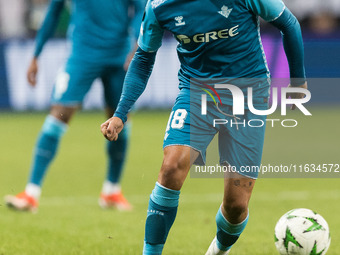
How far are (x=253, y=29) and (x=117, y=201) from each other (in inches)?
121

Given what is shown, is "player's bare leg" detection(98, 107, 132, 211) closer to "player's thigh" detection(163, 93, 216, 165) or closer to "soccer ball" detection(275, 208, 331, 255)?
"soccer ball" detection(275, 208, 331, 255)

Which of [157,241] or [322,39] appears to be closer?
[157,241]

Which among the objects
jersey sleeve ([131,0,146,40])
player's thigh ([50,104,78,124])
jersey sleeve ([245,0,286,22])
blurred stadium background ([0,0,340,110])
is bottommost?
blurred stadium background ([0,0,340,110])

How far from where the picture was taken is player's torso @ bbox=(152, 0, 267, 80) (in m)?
4.30

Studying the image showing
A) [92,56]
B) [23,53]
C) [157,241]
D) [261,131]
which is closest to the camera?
[157,241]

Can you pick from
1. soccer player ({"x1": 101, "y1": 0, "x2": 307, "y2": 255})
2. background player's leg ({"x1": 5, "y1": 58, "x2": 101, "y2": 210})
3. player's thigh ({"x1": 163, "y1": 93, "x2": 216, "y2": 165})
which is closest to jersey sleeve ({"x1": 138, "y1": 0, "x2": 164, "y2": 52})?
soccer player ({"x1": 101, "y1": 0, "x2": 307, "y2": 255})

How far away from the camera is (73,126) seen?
1355 centimetres

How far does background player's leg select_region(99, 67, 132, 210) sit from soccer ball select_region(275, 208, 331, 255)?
8.45 ft

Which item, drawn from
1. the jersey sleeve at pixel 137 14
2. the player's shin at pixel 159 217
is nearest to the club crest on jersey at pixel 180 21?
the player's shin at pixel 159 217

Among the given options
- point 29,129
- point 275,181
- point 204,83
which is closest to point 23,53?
point 29,129

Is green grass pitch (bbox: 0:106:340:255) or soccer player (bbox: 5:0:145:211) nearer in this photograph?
green grass pitch (bbox: 0:106:340:255)

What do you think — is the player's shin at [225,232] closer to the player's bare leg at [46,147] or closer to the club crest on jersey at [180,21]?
the club crest on jersey at [180,21]

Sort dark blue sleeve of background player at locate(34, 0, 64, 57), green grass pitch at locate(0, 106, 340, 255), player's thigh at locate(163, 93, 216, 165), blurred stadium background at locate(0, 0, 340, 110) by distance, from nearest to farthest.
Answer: player's thigh at locate(163, 93, 216, 165) → green grass pitch at locate(0, 106, 340, 255) → dark blue sleeve of background player at locate(34, 0, 64, 57) → blurred stadium background at locate(0, 0, 340, 110)

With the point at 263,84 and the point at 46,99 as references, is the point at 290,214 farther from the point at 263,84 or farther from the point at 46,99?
the point at 46,99
